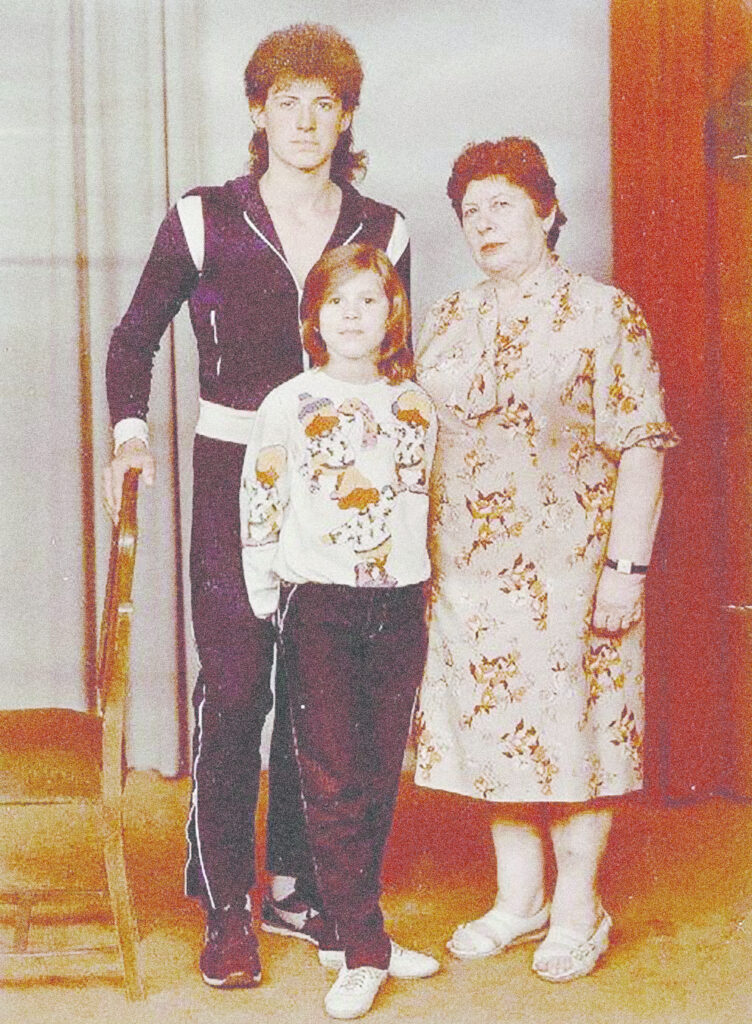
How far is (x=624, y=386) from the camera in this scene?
183 centimetres

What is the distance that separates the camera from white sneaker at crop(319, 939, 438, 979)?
1901 millimetres

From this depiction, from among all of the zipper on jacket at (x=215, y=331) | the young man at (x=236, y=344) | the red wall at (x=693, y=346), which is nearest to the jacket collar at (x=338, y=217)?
the young man at (x=236, y=344)

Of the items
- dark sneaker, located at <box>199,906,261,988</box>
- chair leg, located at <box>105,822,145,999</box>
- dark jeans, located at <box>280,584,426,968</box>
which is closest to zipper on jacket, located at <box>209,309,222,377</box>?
dark jeans, located at <box>280,584,426,968</box>

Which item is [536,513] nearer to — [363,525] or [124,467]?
[363,525]

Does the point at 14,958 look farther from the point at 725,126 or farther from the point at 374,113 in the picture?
the point at 725,126

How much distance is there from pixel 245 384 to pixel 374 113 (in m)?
0.96

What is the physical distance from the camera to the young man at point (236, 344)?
189cm

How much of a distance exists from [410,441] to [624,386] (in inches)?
12.0

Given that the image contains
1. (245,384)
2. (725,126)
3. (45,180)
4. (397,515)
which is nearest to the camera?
(397,515)

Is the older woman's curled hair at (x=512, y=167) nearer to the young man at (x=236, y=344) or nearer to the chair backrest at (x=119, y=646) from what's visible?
the young man at (x=236, y=344)

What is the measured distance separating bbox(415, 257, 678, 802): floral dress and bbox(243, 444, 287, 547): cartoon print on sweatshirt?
242mm

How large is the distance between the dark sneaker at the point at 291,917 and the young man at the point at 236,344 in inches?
5.8

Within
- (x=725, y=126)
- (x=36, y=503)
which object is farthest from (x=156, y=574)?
(x=725, y=126)

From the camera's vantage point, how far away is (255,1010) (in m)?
1.81
